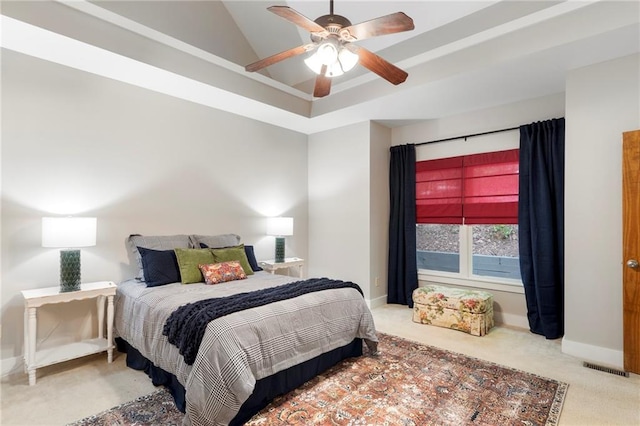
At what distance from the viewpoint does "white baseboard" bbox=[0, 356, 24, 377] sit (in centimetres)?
260

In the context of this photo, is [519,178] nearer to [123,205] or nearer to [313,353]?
[313,353]

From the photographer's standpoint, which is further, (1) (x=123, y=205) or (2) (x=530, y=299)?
(2) (x=530, y=299)

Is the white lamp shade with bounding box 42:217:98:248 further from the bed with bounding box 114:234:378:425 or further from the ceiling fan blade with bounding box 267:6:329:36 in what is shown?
the ceiling fan blade with bounding box 267:6:329:36

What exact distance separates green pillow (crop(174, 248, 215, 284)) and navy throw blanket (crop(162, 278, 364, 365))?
81 centimetres

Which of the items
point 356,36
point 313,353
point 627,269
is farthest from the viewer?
point 627,269

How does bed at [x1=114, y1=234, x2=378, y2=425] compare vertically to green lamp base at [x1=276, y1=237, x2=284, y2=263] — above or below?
below

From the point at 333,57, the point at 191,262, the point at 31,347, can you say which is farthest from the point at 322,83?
the point at 31,347

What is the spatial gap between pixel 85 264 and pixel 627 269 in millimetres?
4674

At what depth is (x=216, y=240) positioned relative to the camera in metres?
3.79

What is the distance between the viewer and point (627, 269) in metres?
2.61

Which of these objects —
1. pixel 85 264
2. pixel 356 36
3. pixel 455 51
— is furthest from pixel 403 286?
pixel 85 264

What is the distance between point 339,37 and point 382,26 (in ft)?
0.93

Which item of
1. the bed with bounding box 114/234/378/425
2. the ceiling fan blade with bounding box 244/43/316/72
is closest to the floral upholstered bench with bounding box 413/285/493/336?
the bed with bounding box 114/234/378/425

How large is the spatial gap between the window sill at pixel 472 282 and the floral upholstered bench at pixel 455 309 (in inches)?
6.6
